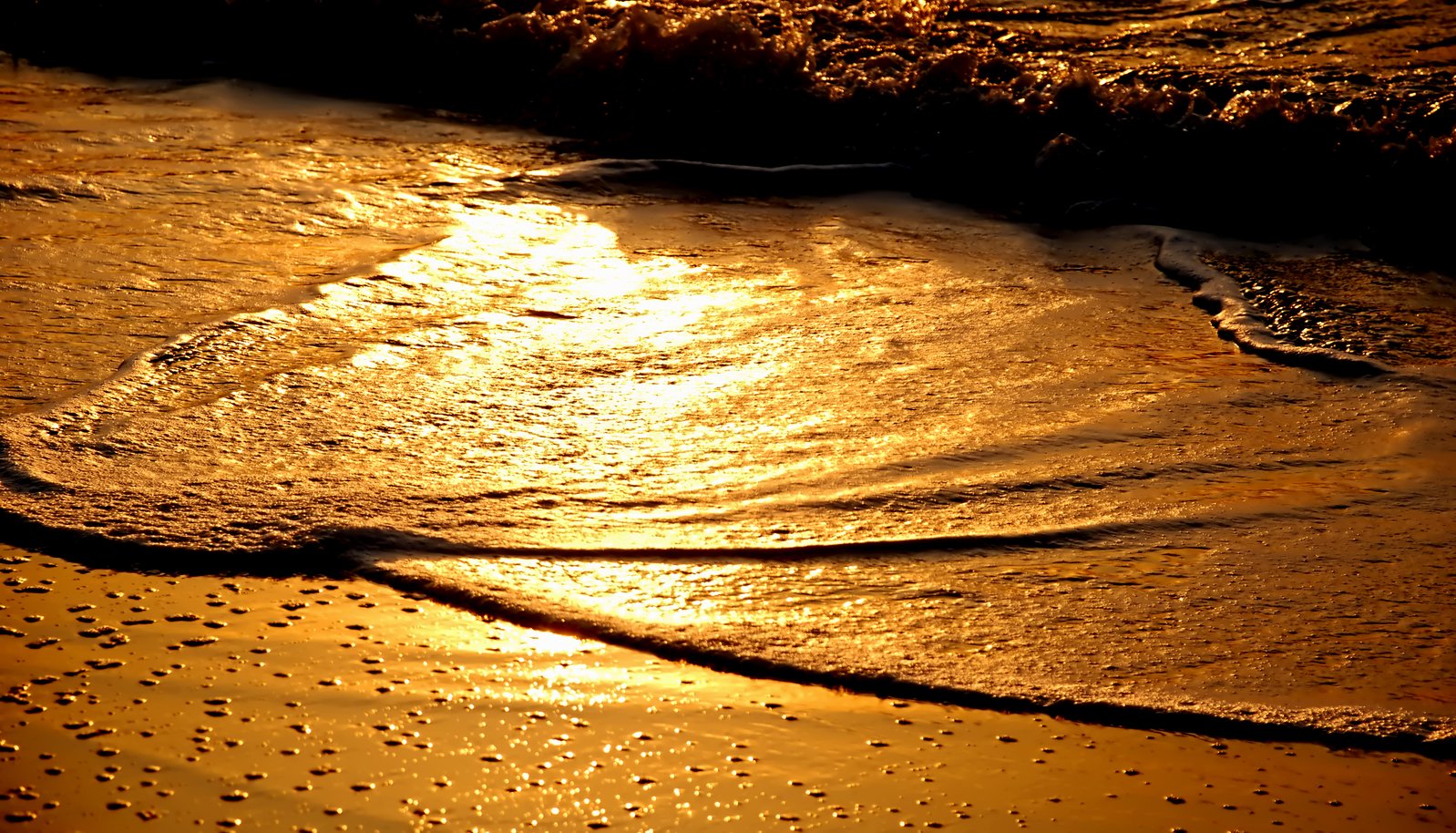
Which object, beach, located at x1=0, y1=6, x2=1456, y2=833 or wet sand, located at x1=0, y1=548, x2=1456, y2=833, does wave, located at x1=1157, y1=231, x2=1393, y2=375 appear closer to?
beach, located at x1=0, y1=6, x2=1456, y2=833

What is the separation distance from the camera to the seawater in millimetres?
2648

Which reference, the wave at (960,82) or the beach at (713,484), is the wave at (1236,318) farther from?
the wave at (960,82)

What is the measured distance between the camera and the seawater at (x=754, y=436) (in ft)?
8.69

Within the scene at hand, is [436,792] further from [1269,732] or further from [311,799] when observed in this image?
[1269,732]

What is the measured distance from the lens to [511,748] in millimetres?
2195

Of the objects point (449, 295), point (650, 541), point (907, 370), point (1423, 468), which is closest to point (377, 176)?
point (449, 295)

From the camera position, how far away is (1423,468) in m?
3.58

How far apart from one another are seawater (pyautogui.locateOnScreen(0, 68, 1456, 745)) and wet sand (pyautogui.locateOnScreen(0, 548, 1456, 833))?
0.12 metres

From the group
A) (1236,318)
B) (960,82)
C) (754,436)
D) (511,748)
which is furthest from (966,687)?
(960,82)

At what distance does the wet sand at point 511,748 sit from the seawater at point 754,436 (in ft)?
0.38

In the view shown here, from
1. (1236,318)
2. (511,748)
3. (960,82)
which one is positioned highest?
(960,82)

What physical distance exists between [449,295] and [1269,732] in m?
2.82

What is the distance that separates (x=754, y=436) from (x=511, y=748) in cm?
144

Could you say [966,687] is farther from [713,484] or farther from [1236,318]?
[1236,318]
